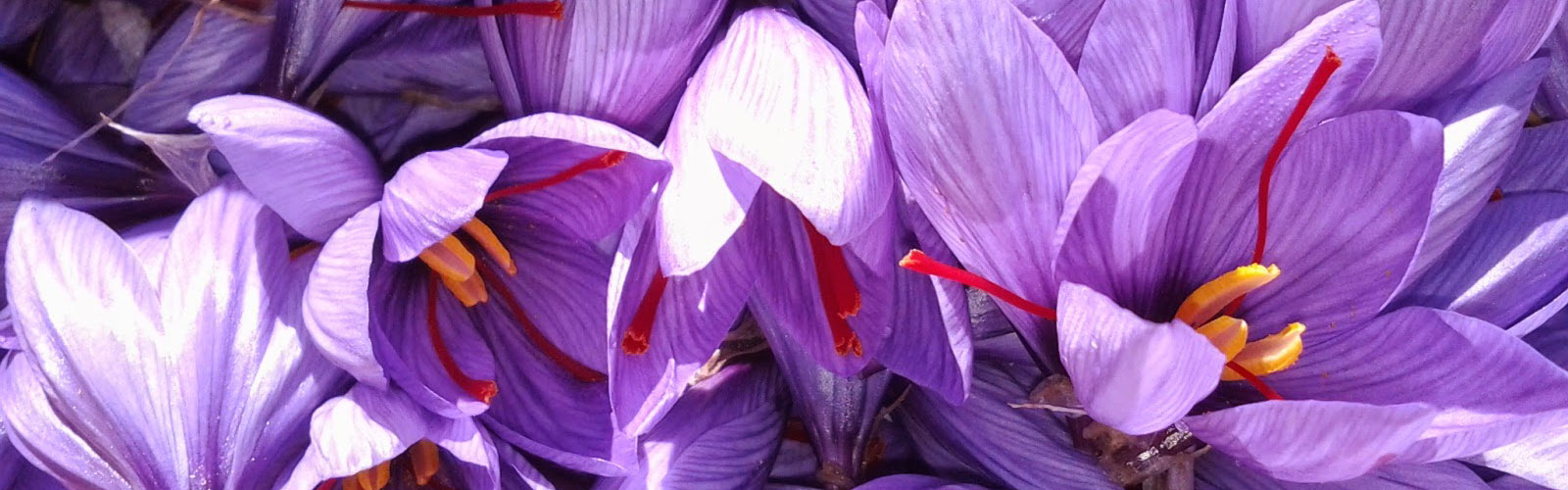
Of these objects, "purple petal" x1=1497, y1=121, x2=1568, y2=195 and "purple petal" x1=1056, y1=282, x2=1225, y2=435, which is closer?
"purple petal" x1=1056, y1=282, x2=1225, y2=435

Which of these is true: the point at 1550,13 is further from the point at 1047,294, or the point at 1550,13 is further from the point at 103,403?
the point at 103,403

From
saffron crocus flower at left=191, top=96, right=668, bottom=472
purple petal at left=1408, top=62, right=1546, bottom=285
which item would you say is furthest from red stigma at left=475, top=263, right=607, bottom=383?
purple petal at left=1408, top=62, right=1546, bottom=285

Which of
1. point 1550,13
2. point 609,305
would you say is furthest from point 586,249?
point 1550,13

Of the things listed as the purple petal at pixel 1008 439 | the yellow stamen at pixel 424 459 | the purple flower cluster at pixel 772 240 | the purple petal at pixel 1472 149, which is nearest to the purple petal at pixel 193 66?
the purple flower cluster at pixel 772 240

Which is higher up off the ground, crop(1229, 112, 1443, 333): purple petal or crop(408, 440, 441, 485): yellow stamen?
crop(1229, 112, 1443, 333): purple petal

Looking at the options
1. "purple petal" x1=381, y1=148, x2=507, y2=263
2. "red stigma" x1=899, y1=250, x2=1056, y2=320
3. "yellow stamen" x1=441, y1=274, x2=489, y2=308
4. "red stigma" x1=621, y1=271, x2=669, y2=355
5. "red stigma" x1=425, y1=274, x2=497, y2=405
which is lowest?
"red stigma" x1=425, y1=274, x2=497, y2=405

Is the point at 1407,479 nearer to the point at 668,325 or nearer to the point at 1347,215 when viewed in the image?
the point at 1347,215

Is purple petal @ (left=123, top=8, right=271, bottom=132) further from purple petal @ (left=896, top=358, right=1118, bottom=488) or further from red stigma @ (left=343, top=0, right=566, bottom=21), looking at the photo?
purple petal @ (left=896, top=358, right=1118, bottom=488)

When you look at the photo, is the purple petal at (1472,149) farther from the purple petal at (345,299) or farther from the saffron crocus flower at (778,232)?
the purple petal at (345,299)
